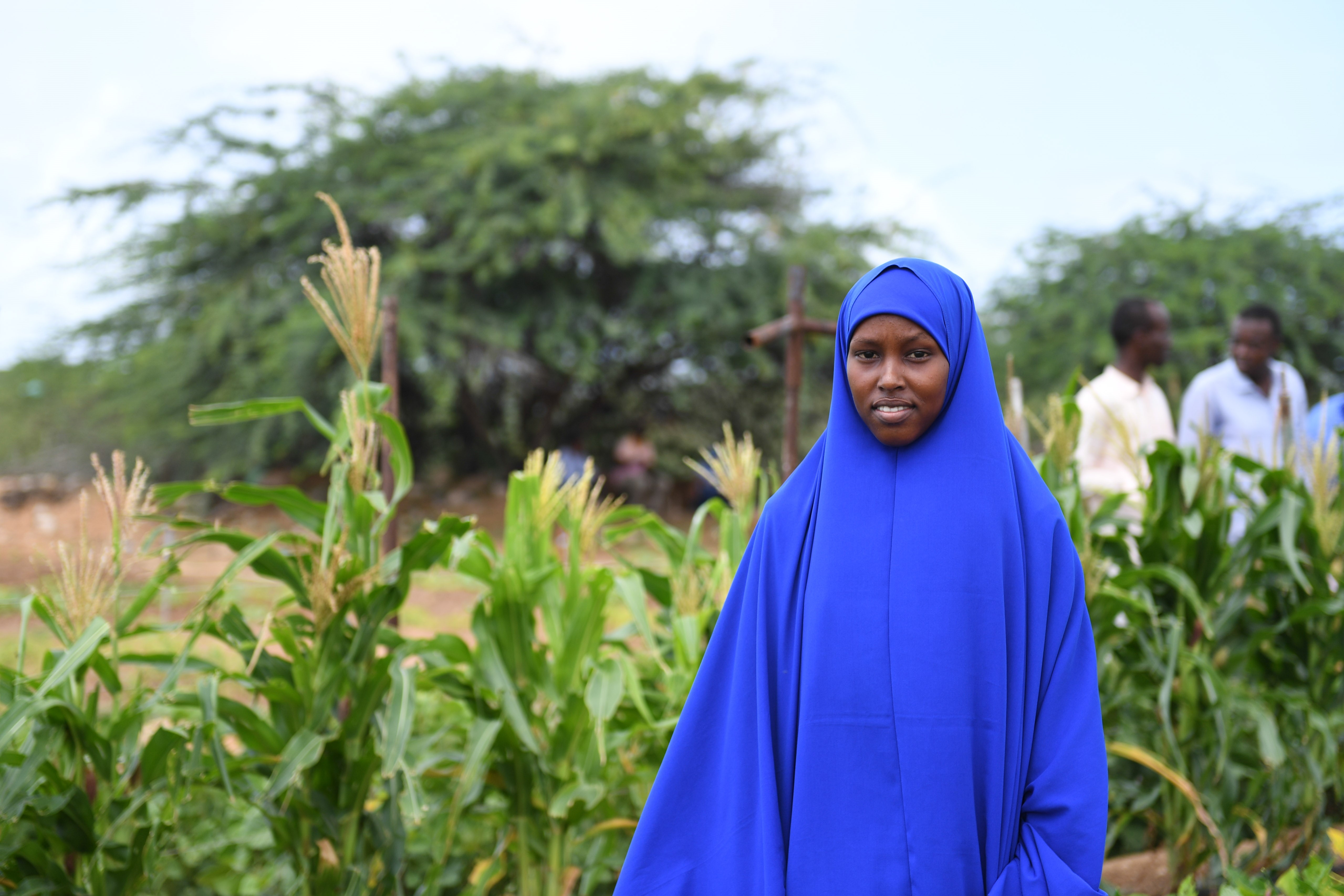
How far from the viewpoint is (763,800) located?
1561 millimetres

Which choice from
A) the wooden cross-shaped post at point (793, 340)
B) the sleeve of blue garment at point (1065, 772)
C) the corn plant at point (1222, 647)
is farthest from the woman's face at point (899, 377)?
the wooden cross-shaped post at point (793, 340)

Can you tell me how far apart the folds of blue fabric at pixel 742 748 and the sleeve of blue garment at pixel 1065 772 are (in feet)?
1.24

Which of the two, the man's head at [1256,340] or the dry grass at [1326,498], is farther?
the man's head at [1256,340]

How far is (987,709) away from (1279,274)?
11.5 meters

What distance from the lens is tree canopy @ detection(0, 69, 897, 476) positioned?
9.97m

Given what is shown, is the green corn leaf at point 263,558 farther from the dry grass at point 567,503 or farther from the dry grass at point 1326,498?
the dry grass at point 1326,498

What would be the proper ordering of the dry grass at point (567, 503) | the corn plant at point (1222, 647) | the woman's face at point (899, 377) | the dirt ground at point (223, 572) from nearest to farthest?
the woman's face at point (899, 377) → the dry grass at point (567, 503) → the corn plant at point (1222, 647) → the dirt ground at point (223, 572)

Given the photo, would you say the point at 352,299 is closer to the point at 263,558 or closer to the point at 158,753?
→ the point at 263,558

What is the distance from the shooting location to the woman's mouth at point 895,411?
5.02ft

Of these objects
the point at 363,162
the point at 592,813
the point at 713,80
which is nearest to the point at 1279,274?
the point at 713,80

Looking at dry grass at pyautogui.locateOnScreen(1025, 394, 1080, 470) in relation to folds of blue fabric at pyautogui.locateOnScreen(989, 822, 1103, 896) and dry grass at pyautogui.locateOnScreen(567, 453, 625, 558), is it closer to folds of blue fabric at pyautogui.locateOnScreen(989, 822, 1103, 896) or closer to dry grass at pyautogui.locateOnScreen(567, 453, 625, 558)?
dry grass at pyautogui.locateOnScreen(567, 453, 625, 558)

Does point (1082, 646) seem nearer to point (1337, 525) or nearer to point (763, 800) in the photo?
point (763, 800)

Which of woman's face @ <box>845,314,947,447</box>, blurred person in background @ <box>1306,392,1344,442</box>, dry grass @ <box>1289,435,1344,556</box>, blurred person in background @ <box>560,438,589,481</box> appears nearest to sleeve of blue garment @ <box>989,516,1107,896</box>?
woman's face @ <box>845,314,947,447</box>

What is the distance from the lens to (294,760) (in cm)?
219
